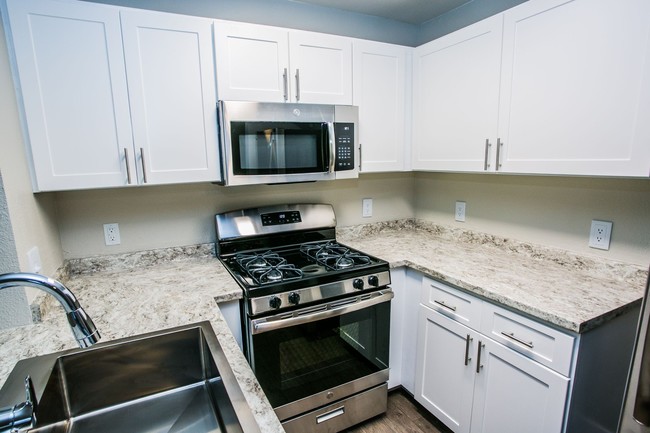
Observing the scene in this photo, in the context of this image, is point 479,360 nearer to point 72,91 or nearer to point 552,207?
point 552,207

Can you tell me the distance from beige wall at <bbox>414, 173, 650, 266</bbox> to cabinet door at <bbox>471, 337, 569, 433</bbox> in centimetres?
69

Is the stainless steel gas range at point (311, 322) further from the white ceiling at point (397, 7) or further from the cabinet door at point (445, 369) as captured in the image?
the white ceiling at point (397, 7)

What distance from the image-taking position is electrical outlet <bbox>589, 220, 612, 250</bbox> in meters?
1.55

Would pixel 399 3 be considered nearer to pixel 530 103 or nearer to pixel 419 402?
pixel 530 103

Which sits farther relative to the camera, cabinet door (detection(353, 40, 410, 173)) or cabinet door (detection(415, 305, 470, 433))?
cabinet door (detection(353, 40, 410, 173))

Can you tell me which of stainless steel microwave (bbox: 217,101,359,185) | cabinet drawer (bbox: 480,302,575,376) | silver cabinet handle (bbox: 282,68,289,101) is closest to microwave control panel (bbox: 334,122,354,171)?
stainless steel microwave (bbox: 217,101,359,185)

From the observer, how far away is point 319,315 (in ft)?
5.22

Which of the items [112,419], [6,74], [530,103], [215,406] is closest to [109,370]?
[112,419]

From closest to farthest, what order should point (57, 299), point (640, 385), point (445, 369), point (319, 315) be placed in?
point (57, 299) < point (640, 385) < point (319, 315) < point (445, 369)

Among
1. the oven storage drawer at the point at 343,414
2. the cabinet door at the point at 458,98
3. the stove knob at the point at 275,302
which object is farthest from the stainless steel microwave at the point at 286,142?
the oven storage drawer at the point at 343,414

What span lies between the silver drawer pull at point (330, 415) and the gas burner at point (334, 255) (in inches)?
29.0

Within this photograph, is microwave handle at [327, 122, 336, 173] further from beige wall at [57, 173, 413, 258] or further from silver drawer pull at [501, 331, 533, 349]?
silver drawer pull at [501, 331, 533, 349]

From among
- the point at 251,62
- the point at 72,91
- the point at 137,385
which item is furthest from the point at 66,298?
the point at 251,62

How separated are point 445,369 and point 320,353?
25.2 inches
